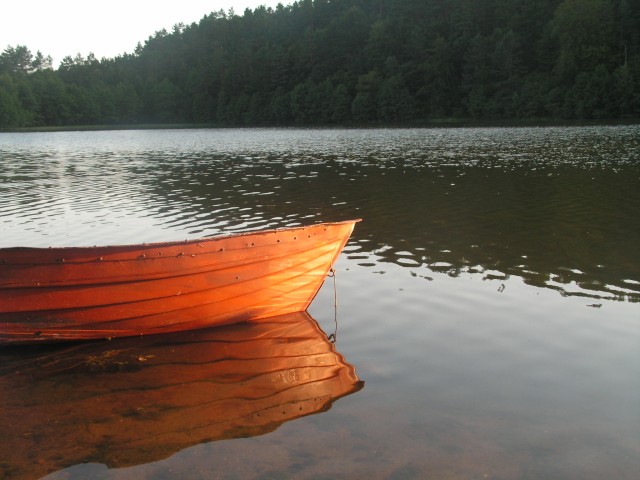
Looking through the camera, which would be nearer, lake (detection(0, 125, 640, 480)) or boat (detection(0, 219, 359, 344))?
lake (detection(0, 125, 640, 480))

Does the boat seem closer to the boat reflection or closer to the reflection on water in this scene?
the boat reflection

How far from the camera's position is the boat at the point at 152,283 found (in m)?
7.79

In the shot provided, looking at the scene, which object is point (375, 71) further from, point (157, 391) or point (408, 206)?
point (157, 391)

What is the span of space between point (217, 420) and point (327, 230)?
3.49 m

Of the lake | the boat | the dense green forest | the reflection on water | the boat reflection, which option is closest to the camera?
the lake

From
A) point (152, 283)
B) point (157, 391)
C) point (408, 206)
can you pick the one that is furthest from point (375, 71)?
point (157, 391)

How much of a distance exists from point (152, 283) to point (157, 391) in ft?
5.75

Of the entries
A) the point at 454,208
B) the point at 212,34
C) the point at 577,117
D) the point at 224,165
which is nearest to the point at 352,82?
the point at 577,117

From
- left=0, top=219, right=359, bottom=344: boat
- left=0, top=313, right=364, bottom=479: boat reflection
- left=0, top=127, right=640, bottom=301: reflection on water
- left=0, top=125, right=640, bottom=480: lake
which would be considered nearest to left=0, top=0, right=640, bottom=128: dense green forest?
left=0, top=127, right=640, bottom=301: reflection on water

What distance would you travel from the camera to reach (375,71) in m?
116

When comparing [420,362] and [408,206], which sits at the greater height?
[408,206]

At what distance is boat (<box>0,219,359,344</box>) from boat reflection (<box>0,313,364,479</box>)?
10.2 inches

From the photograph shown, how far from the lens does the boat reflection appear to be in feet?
18.7

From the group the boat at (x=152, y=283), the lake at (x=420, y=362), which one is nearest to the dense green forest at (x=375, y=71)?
the lake at (x=420, y=362)
